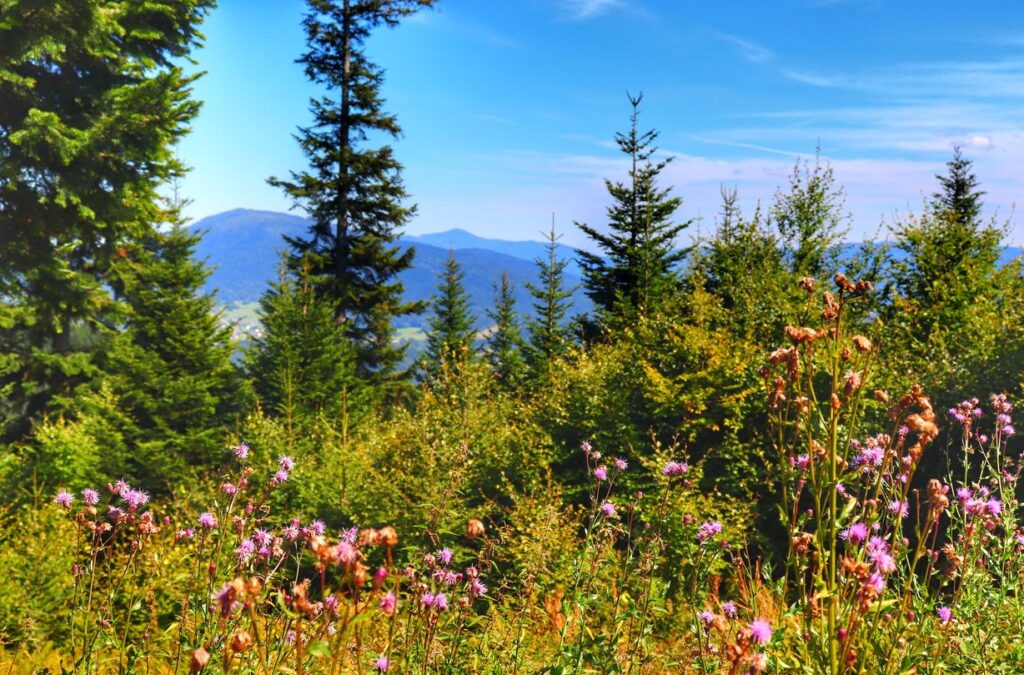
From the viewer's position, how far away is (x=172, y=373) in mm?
13523

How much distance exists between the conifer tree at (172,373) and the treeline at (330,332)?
55mm

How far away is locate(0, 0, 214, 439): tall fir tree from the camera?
1027 centimetres

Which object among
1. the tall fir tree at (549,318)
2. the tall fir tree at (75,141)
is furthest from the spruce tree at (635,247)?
the tall fir tree at (75,141)

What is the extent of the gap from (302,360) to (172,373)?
319cm

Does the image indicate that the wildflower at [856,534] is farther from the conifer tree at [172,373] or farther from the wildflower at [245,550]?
the conifer tree at [172,373]

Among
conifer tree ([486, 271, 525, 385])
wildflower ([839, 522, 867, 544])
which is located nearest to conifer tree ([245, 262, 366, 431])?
conifer tree ([486, 271, 525, 385])

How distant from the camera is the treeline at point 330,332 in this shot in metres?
9.42

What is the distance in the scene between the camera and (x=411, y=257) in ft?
A: 71.7

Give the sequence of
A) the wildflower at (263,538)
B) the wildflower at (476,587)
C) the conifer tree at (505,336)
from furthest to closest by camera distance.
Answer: the conifer tree at (505,336)
the wildflower at (476,587)
the wildflower at (263,538)

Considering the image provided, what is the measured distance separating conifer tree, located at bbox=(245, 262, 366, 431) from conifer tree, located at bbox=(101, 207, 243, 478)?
4.16 feet

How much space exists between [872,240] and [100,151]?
57.2 feet

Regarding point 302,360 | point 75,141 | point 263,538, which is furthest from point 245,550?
point 302,360

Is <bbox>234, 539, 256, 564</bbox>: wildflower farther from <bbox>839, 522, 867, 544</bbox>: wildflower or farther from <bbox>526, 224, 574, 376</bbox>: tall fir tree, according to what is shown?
<bbox>526, 224, 574, 376</bbox>: tall fir tree

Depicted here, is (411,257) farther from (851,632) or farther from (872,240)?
(851,632)
